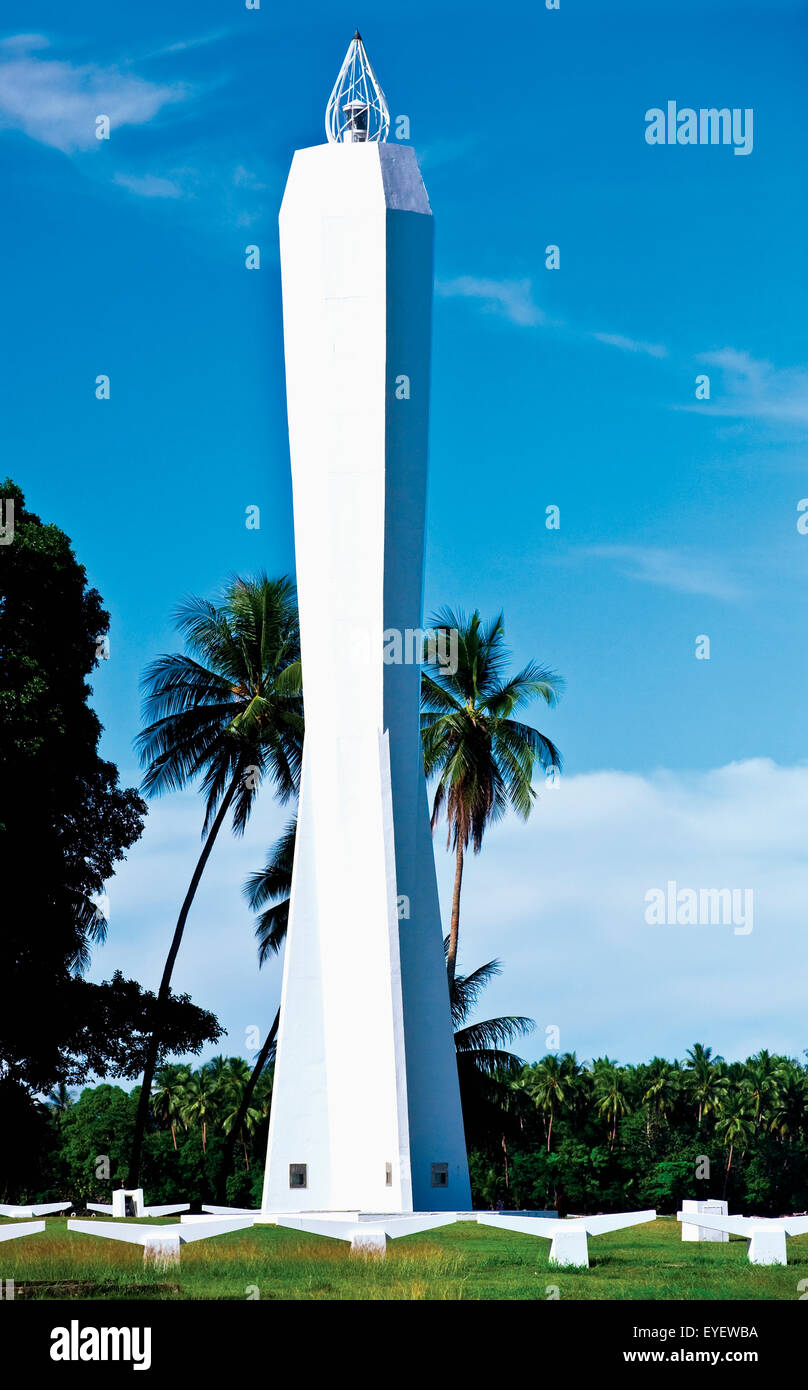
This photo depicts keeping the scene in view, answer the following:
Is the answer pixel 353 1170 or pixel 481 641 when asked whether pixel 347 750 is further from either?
pixel 481 641

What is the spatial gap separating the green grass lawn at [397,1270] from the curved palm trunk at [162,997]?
10.8 meters

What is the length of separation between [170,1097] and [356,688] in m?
54.0

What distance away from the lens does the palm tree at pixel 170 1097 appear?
73.1m

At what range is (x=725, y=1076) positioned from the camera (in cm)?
7925

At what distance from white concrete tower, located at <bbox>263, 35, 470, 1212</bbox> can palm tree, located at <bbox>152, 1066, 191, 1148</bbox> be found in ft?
167

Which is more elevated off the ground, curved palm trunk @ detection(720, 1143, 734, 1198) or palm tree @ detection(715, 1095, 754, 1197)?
palm tree @ detection(715, 1095, 754, 1197)

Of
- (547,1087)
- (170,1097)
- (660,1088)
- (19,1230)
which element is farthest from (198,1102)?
(19,1230)

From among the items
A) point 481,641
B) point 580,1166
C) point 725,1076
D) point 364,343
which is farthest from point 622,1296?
point 725,1076

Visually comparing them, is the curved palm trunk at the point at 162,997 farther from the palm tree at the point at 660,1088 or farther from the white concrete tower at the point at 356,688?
the palm tree at the point at 660,1088

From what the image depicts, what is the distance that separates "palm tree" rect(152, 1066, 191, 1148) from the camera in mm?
73062

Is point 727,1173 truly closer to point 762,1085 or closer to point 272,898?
point 762,1085

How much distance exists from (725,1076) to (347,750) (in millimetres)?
60643

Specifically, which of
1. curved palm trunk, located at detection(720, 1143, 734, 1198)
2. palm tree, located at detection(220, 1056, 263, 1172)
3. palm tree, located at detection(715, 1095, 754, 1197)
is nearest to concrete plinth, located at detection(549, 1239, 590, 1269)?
palm tree, located at detection(220, 1056, 263, 1172)

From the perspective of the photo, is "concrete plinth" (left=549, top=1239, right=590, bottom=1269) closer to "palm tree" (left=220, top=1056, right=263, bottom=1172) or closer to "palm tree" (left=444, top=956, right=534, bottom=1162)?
"palm tree" (left=444, top=956, right=534, bottom=1162)
